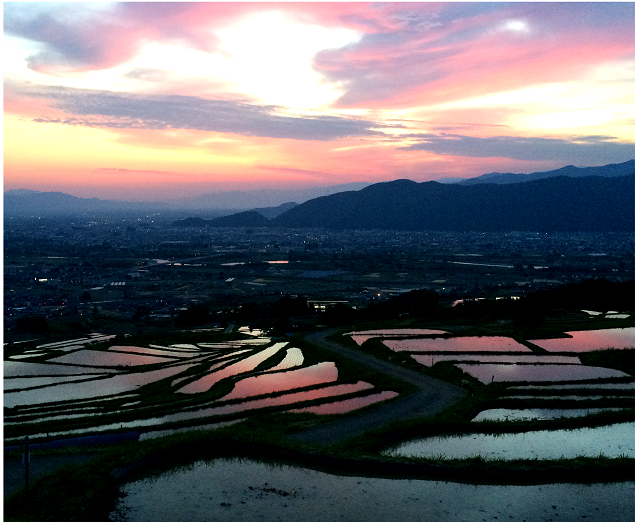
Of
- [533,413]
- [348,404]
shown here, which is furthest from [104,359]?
[533,413]

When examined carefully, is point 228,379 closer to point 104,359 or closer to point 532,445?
point 104,359

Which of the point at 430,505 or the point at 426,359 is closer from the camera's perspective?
the point at 430,505

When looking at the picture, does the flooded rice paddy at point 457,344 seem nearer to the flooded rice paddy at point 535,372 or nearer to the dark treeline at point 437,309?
the flooded rice paddy at point 535,372

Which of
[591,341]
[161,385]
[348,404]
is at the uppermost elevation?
[591,341]

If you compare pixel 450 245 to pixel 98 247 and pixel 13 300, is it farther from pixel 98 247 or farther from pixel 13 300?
pixel 13 300

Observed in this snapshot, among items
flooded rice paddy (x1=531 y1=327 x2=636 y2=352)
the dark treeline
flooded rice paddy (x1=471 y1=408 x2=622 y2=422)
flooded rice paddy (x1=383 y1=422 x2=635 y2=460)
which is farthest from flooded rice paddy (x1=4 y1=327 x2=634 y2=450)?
the dark treeline

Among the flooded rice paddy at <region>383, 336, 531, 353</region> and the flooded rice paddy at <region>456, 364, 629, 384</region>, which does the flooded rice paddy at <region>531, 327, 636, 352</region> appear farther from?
the flooded rice paddy at <region>456, 364, 629, 384</region>

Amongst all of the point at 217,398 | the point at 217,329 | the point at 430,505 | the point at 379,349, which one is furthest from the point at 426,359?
the point at 217,329
